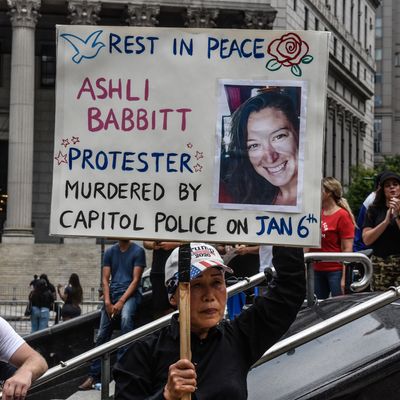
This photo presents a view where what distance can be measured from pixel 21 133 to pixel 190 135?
164 feet

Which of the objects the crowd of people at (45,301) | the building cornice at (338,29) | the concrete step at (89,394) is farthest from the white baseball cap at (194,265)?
the building cornice at (338,29)

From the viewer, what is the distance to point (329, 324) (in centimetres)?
488

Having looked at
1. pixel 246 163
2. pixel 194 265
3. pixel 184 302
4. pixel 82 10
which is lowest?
pixel 184 302

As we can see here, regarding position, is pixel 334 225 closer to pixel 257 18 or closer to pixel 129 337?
pixel 129 337

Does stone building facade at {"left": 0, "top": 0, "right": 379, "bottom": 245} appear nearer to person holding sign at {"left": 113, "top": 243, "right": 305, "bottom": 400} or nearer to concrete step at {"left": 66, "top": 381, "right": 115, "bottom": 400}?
concrete step at {"left": 66, "top": 381, "right": 115, "bottom": 400}

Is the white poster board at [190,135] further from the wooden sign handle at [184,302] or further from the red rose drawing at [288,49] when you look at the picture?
the wooden sign handle at [184,302]

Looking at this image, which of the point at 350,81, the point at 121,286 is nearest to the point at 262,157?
the point at 121,286

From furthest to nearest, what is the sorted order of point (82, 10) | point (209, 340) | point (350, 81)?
point (350, 81) < point (82, 10) < point (209, 340)

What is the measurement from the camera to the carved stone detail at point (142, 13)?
56562 mm

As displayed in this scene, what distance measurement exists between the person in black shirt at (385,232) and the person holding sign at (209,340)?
4833 mm

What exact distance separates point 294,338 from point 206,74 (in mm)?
1224

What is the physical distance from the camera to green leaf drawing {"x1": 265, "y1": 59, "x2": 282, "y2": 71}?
466cm

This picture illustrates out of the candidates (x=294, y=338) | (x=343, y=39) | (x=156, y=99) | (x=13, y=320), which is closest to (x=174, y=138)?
(x=156, y=99)

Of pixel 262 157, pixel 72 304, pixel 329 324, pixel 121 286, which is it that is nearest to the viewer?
pixel 262 157
